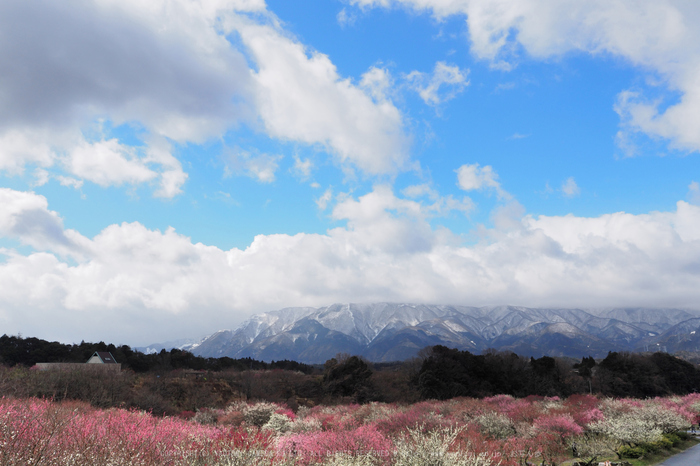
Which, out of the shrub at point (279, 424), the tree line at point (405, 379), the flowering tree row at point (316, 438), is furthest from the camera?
the tree line at point (405, 379)

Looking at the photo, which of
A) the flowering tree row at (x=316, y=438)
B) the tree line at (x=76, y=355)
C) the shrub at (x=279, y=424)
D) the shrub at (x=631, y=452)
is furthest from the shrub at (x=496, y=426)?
the tree line at (x=76, y=355)

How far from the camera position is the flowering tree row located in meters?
7.14

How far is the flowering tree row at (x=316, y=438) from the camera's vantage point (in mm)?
7137

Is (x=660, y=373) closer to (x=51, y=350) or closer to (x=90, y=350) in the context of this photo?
(x=90, y=350)

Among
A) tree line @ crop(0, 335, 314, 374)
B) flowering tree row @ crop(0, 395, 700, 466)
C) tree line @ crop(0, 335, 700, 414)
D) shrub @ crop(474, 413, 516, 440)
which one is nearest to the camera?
flowering tree row @ crop(0, 395, 700, 466)

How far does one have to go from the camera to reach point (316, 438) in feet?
39.1

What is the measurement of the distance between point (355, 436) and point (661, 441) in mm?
16112

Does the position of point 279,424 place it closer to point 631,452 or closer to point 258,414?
point 258,414

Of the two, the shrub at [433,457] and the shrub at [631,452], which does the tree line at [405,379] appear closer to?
the shrub at [631,452]

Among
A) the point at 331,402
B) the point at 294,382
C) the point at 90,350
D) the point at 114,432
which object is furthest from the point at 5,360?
the point at 114,432

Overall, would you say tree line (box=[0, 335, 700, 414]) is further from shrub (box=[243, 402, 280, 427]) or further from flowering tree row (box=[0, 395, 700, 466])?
flowering tree row (box=[0, 395, 700, 466])

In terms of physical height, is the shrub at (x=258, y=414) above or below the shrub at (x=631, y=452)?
above

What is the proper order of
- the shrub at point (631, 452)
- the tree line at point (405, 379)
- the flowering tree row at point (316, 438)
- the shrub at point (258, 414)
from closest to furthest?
the flowering tree row at point (316, 438) < the shrub at point (631, 452) < the shrub at point (258, 414) < the tree line at point (405, 379)

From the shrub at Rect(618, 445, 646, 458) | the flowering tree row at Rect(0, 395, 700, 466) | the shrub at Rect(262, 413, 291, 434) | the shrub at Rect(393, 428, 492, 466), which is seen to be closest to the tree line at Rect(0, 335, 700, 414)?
the shrub at Rect(262, 413, 291, 434)
